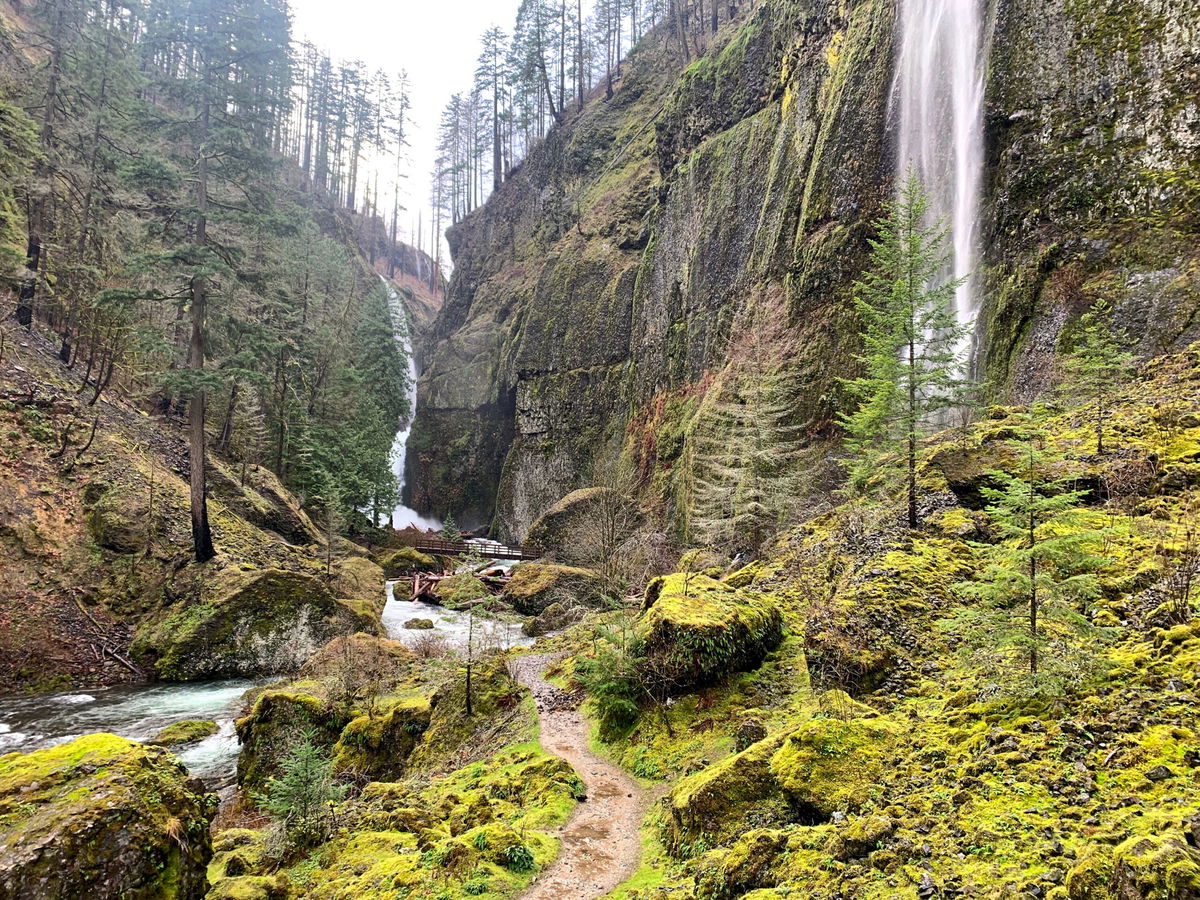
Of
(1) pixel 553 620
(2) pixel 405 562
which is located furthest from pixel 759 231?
(2) pixel 405 562

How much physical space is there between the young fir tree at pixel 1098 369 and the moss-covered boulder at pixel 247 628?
18538 mm

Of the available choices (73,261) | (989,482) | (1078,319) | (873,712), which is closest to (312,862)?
(873,712)

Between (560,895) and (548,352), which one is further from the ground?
(548,352)

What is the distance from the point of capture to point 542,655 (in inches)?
632

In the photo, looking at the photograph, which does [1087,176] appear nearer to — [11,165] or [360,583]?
[360,583]

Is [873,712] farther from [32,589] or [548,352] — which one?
[548,352]

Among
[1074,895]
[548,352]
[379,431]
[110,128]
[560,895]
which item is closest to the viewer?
[1074,895]

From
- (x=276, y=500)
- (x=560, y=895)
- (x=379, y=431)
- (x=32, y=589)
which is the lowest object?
(x=560, y=895)

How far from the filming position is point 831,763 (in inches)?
210

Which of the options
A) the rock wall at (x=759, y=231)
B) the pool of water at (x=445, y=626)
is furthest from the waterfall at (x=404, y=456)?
the pool of water at (x=445, y=626)

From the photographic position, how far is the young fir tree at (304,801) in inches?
281

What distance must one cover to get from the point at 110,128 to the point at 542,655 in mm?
28854

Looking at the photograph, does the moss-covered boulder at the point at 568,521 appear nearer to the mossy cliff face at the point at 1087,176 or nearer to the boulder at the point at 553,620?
the boulder at the point at 553,620

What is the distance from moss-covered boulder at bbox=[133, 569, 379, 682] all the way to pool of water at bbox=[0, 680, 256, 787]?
2.69ft
